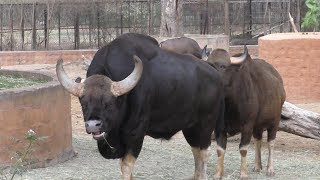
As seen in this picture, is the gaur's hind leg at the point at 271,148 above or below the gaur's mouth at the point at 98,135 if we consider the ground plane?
below

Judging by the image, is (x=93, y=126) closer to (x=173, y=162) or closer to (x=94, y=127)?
(x=94, y=127)

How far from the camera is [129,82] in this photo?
6.39m

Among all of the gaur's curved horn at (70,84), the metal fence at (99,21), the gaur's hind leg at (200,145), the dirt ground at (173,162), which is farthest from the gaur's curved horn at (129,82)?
the metal fence at (99,21)

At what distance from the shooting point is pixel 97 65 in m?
6.75

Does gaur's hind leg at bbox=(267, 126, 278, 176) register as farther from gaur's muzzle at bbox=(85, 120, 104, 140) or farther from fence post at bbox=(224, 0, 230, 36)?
fence post at bbox=(224, 0, 230, 36)

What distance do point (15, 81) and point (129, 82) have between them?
3.99 meters

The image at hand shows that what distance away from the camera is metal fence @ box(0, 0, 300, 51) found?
74.2ft

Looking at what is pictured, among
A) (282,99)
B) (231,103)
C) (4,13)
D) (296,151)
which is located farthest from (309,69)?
(4,13)

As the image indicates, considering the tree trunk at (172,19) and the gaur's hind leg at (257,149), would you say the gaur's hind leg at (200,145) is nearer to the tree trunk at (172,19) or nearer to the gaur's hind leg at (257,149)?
the gaur's hind leg at (257,149)

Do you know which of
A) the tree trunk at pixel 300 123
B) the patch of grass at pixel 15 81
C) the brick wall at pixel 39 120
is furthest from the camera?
the tree trunk at pixel 300 123

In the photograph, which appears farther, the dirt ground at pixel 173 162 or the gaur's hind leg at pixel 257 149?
the gaur's hind leg at pixel 257 149

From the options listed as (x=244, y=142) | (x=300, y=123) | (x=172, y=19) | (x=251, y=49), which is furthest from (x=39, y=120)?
(x=251, y=49)

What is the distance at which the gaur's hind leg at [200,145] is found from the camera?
7758mm

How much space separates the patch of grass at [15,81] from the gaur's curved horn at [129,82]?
3187 millimetres
